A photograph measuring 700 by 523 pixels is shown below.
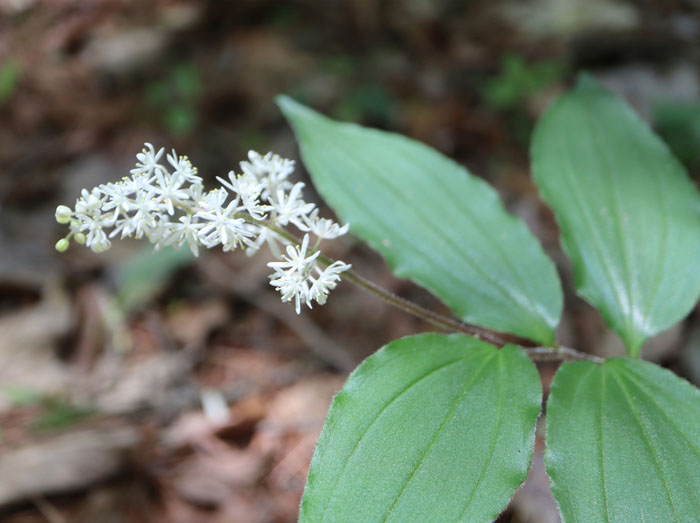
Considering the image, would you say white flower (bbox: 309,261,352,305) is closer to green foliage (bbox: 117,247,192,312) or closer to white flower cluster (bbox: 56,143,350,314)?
white flower cluster (bbox: 56,143,350,314)

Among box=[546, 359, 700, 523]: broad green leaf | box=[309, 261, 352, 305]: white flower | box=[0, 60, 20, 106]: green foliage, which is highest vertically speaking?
box=[0, 60, 20, 106]: green foliage

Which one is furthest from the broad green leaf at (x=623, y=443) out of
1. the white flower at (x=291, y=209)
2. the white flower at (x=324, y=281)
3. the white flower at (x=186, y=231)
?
the white flower at (x=186, y=231)

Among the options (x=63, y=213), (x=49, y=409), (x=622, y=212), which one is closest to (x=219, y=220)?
(x=63, y=213)

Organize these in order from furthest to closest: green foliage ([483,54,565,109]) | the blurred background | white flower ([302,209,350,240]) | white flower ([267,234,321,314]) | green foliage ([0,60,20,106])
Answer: green foliage ([0,60,20,106])
green foliage ([483,54,565,109])
the blurred background
white flower ([302,209,350,240])
white flower ([267,234,321,314])

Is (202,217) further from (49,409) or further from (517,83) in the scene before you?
(517,83)

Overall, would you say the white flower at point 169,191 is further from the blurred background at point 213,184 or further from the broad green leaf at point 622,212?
the blurred background at point 213,184

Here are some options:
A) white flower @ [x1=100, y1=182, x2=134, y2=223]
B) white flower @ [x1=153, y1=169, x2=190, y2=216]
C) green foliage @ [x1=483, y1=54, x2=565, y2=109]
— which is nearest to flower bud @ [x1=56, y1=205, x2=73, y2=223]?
white flower @ [x1=100, y1=182, x2=134, y2=223]
